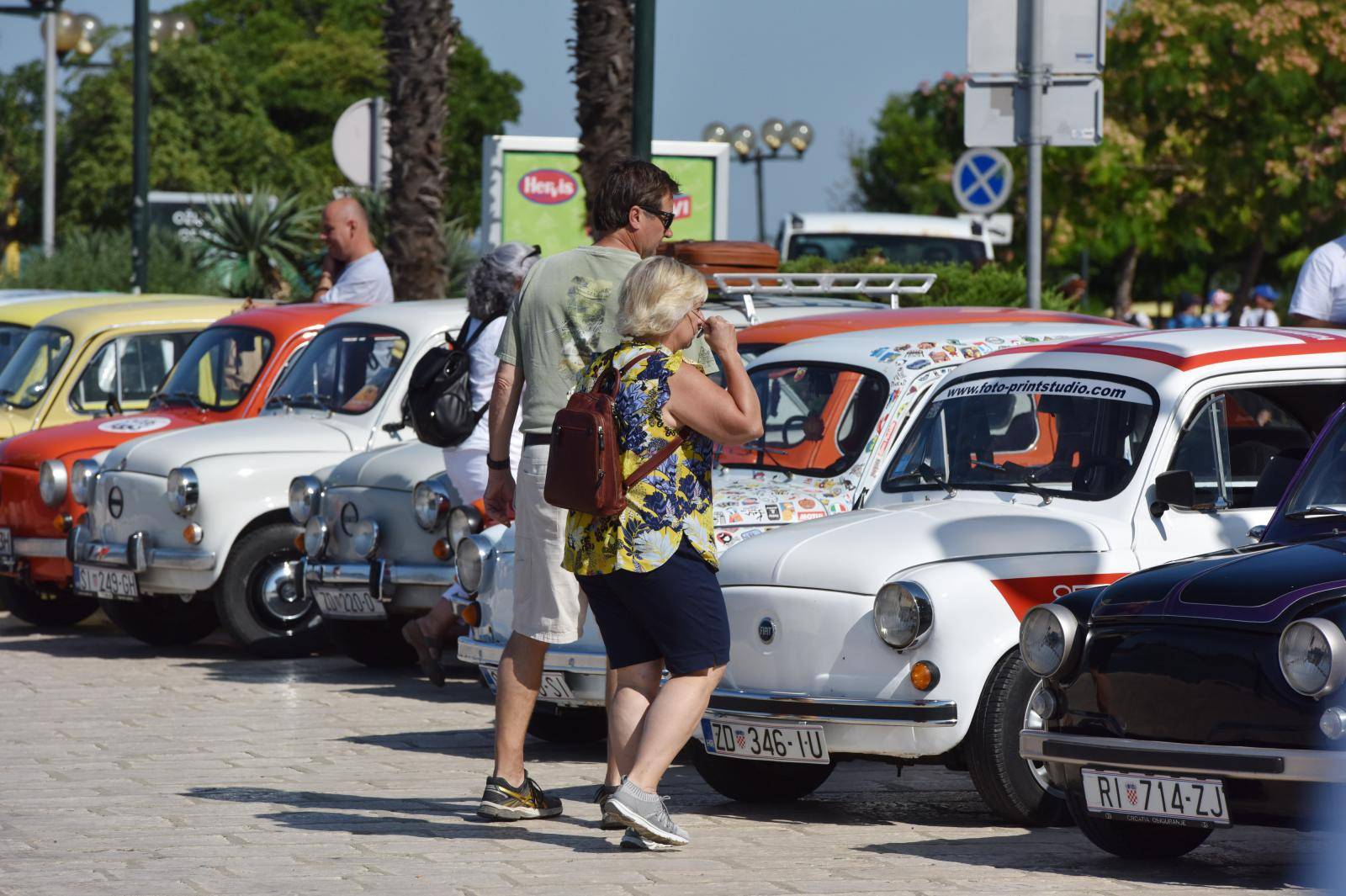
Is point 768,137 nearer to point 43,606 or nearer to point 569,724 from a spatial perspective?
point 43,606

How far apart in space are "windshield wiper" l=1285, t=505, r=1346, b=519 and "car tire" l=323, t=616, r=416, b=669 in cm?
584

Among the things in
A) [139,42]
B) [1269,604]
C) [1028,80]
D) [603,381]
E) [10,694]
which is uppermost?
[139,42]

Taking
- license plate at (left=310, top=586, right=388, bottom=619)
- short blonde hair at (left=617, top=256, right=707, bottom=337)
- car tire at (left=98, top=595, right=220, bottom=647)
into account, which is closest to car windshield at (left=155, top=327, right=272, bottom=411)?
car tire at (left=98, top=595, right=220, bottom=647)

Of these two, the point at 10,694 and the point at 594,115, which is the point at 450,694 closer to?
the point at 10,694

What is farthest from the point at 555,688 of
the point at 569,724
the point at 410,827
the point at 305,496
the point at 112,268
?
the point at 112,268

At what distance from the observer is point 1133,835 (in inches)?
269

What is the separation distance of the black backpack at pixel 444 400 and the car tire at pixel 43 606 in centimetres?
485

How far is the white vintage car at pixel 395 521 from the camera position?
1101cm

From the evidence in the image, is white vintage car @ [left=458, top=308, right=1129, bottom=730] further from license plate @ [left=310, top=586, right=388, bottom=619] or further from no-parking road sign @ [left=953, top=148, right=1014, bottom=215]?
no-parking road sign @ [left=953, top=148, right=1014, bottom=215]

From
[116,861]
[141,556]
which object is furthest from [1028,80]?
[116,861]

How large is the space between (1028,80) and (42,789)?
22.0 feet

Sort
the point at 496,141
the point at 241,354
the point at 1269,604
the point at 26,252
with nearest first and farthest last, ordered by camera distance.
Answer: the point at 1269,604 → the point at 241,354 → the point at 496,141 → the point at 26,252

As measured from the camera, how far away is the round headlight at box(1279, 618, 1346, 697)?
5.97 metres

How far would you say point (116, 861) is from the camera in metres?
6.93
